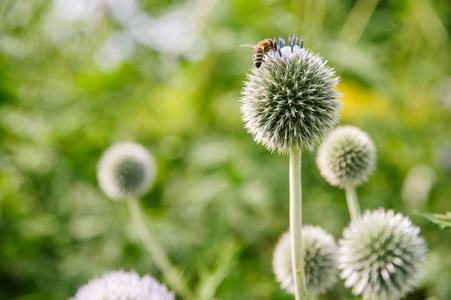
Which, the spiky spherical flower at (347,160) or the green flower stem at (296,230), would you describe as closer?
the green flower stem at (296,230)

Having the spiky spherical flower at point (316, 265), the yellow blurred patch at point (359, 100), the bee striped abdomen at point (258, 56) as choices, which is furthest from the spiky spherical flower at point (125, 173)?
the yellow blurred patch at point (359, 100)

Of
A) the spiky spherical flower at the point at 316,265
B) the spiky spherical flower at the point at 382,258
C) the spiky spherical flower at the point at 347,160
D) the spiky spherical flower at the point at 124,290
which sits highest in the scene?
the spiky spherical flower at the point at 347,160

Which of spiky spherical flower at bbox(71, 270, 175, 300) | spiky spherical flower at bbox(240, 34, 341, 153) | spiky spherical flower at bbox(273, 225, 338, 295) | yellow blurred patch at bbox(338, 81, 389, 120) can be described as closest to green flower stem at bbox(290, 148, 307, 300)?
spiky spherical flower at bbox(240, 34, 341, 153)

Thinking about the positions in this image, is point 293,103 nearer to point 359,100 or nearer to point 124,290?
point 124,290

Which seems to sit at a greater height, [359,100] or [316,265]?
[359,100]

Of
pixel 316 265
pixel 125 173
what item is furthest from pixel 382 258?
pixel 125 173

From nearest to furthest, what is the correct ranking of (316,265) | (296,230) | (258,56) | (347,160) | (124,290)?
(296,230) → (124,290) → (258,56) → (316,265) → (347,160)

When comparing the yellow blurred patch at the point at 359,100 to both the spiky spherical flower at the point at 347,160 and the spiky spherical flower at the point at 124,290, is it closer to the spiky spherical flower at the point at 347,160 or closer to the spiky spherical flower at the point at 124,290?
the spiky spherical flower at the point at 347,160
